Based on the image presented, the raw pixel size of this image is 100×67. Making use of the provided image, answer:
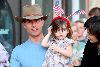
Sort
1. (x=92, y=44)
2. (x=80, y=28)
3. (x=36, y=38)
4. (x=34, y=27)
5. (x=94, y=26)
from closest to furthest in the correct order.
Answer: (x=94, y=26), (x=92, y=44), (x=34, y=27), (x=36, y=38), (x=80, y=28)

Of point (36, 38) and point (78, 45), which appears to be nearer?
point (36, 38)

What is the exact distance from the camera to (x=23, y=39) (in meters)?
7.18

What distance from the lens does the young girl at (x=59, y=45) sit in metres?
4.27

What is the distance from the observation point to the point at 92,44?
3.99 m

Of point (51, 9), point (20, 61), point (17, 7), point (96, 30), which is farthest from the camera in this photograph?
point (51, 9)

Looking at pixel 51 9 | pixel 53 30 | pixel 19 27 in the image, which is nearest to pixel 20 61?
pixel 53 30

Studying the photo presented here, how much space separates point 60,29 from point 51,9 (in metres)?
3.23

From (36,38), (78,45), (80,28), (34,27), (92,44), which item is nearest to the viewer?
(92,44)

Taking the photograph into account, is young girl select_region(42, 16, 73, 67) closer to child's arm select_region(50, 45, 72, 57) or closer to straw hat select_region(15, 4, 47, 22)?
child's arm select_region(50, 45, 72, 57)

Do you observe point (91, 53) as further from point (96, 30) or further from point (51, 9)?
point (51, 9)

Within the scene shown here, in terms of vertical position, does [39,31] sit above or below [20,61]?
above

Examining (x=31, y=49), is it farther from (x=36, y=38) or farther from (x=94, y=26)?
(x=94, y=26)

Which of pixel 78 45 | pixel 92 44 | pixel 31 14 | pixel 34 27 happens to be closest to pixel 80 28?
pixel 78 45

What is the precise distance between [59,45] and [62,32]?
0.14 m
